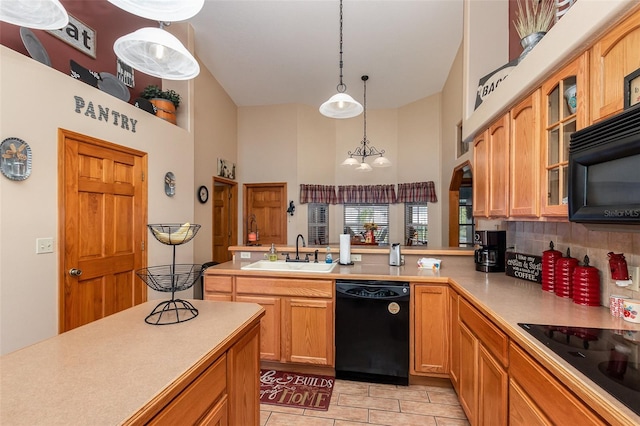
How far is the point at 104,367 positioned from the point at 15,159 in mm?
2039

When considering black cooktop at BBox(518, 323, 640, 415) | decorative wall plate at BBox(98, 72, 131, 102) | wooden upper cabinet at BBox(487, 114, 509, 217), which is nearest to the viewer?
black cooktop at BBox(518, 323, 640, 415)

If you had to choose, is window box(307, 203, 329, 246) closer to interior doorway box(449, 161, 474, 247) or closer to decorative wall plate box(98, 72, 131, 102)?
interior doorway box(449, 161, 474, 247)

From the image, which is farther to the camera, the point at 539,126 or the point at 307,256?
the point at 307,256

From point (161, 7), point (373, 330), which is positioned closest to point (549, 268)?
point (373, 330)

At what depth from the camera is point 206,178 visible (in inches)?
189

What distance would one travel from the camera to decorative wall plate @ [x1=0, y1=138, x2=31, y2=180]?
1983mm

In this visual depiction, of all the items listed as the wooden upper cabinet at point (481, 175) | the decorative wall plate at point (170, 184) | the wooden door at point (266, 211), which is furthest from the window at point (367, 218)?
the wooden upper cabinet at point (481, 175)

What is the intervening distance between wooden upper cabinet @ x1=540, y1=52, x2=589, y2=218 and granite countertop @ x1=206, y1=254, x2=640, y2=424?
50cm

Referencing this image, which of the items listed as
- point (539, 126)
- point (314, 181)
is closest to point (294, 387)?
point (539, 126)

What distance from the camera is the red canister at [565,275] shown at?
1.70m

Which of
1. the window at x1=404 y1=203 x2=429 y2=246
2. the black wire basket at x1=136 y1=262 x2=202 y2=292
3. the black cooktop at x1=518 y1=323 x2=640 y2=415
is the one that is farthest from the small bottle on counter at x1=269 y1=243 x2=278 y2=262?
the window at x1=404 y1=203 x2=429 y2=246

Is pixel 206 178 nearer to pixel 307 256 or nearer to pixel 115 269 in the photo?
pixel 115 269

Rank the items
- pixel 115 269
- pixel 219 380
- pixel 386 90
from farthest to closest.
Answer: pixel 386 90 < pixel 115 269 < pixel 219 380

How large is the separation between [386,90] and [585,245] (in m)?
4.44
